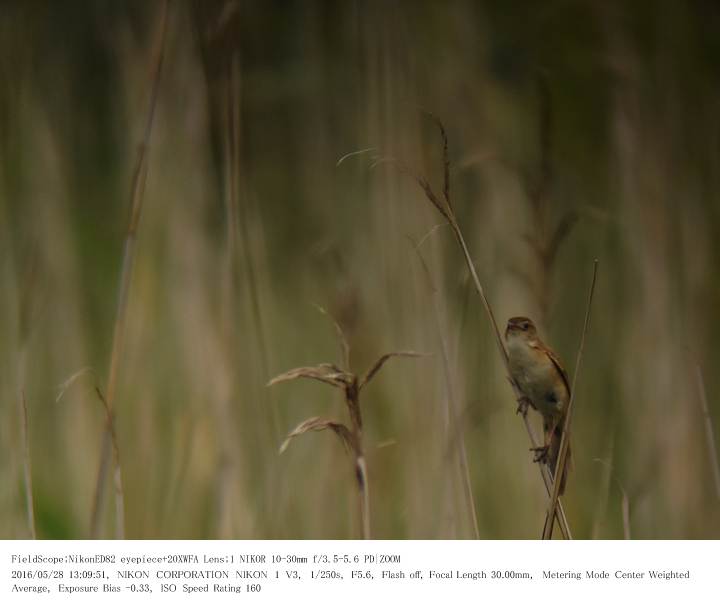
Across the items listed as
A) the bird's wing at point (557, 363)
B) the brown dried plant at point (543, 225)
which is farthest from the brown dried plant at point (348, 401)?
the brown dried plant at point (543, 225)

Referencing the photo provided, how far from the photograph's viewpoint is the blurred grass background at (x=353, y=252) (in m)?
1.11

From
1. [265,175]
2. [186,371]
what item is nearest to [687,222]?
[265,175]

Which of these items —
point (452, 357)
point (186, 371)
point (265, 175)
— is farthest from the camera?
point (265, 175)

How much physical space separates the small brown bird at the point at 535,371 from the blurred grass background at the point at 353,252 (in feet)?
0.52

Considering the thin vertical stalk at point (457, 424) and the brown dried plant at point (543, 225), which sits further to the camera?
the brown dried plant at point (543, 225)

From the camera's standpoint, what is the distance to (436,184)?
122cm

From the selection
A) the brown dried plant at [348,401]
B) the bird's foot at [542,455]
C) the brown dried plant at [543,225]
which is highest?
the brown dried plant at [543,225]

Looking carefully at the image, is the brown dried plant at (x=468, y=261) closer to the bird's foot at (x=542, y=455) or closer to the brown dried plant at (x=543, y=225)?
the bird's foot at (x=542, y=455)

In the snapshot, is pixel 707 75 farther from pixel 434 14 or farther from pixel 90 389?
pixel 90 389

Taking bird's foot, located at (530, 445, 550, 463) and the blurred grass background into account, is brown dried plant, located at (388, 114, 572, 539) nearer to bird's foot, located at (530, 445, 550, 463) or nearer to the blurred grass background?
bird's foot, located at (530, 445, 550, 463)

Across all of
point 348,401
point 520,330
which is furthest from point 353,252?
point 348,401

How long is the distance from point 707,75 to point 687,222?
0.25m

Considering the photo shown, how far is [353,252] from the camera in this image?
1229 millimetres

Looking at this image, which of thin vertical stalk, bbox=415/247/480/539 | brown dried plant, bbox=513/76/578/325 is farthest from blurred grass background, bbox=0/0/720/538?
thin vertical stalk, bbox=415/247/480/539
